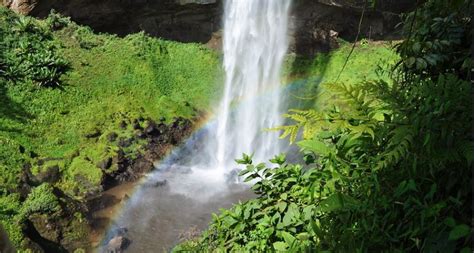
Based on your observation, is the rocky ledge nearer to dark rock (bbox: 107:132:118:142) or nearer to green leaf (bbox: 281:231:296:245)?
dark rock (bbox: 107:132:118:142)

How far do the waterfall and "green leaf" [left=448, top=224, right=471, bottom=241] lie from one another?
627 inches

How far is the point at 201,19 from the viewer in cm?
2011

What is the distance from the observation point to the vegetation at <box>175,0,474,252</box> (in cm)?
207

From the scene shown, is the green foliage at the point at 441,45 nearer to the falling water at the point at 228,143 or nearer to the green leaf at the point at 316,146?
the green leaf at the point at 316,146

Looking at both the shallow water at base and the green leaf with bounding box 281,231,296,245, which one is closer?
the green leaf with bounding box 281,231,296,245

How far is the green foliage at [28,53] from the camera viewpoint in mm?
15125

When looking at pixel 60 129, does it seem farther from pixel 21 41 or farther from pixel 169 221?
pixel 169 221

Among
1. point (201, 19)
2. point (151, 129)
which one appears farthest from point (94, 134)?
point (201, 19)

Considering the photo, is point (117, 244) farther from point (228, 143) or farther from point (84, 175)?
point (228, 143)

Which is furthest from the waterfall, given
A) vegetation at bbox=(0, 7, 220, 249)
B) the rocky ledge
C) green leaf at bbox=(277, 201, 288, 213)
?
green leaf at bbox=(277, 201, 288, 213)

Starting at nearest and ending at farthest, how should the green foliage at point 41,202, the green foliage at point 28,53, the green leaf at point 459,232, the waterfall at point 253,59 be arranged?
the green leaf at point 459,232
the green foliage at point 41,202
the green foliage at point 28,53
the waterfall at point 253,59

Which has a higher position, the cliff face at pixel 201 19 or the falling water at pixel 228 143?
the cliff face at pixel 201 19

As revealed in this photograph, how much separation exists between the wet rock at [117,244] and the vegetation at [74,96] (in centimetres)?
107

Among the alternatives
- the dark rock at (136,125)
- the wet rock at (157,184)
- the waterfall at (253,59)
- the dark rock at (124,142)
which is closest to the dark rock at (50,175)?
the dark rock at (124,142)
